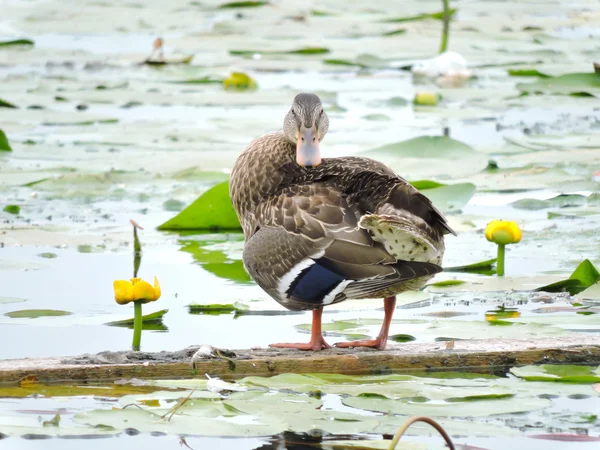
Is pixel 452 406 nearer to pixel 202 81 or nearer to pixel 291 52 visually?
pixel 202 81

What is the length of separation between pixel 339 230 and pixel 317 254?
124mm

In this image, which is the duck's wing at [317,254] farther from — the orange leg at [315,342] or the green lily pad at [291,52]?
the green lily pad at [291,52]

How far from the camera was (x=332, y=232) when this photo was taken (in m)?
4.64

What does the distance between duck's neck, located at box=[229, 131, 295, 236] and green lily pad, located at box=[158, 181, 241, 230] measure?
1493 mm

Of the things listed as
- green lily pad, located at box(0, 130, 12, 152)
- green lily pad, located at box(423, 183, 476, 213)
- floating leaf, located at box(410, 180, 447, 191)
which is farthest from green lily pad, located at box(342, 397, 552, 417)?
green lily pad, located at box(0, 130, 12, 152)

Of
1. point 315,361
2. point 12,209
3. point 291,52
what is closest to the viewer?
point 315,361

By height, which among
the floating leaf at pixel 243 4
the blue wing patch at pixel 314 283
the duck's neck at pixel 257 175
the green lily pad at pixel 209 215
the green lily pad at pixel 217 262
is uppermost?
the floating leaf at pixel 243 4

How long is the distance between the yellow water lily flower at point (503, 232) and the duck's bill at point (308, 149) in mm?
984

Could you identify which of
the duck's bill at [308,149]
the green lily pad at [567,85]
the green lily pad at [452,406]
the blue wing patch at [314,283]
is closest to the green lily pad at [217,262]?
the duck's bill at [308,149]

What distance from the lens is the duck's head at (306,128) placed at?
16.8 feet

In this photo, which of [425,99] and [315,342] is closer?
[315,342]

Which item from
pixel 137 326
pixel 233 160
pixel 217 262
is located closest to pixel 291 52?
pixel 233 160

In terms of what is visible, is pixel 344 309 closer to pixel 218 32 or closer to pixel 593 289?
pixel 593 289

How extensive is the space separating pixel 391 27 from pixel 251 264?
13347 millimetres
